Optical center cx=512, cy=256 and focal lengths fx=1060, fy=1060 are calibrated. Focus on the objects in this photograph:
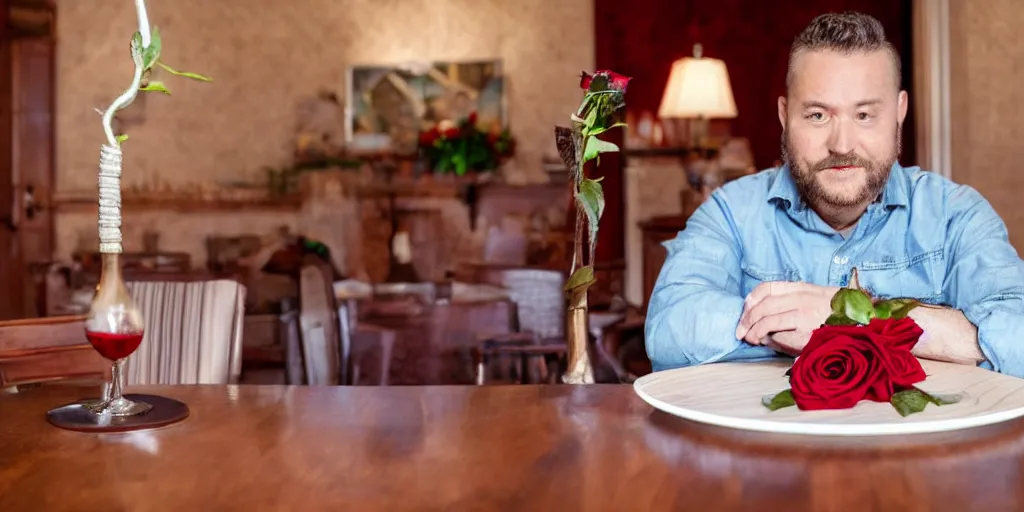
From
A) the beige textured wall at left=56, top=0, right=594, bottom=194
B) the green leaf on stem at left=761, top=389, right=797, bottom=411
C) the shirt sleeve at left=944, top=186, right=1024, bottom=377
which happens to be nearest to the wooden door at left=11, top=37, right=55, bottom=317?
the beige textured wall at left=56, top=0, right=594, bottom=194

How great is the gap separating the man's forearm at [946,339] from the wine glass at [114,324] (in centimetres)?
111

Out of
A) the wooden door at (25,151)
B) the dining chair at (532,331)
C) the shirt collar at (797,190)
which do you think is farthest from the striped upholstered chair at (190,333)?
the wooden door at (25,151)

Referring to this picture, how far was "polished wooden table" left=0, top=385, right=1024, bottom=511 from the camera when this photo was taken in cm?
91

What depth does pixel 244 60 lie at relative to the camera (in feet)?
23.3

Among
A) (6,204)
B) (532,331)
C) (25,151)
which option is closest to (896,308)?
(532,331)

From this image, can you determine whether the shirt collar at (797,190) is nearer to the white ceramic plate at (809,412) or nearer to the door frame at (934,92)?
the white ceramic plate at (809,412)

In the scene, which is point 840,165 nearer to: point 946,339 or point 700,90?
point 946,339

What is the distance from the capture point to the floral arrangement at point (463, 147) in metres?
6.89

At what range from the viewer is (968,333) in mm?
1612

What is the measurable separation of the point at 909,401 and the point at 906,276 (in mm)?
869

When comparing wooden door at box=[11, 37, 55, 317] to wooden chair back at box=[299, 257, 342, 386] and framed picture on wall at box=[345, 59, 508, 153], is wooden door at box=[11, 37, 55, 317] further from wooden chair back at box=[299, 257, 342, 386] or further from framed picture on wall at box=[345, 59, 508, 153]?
wooden chair back at box=[299, 257, 342, 386]

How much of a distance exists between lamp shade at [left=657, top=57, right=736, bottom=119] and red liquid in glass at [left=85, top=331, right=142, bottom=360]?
5.20 meters

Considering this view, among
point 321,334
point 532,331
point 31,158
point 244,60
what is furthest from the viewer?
point 244,60

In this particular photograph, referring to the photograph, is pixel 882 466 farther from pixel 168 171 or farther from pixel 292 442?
pixel 168 171
